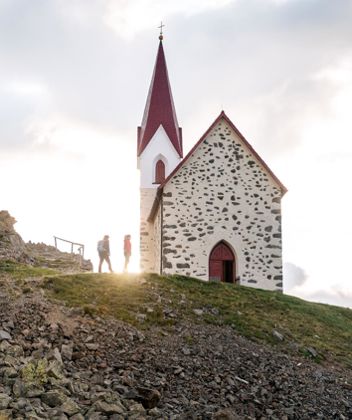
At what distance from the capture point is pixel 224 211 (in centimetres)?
2562

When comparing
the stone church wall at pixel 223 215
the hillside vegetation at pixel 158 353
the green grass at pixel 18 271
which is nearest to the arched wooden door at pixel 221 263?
the stone church wall at pixel 223 215

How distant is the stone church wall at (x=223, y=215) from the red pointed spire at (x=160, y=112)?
9.23 meters

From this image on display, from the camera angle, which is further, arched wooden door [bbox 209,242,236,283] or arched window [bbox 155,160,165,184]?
arched window [bbox 155,160,165,184]

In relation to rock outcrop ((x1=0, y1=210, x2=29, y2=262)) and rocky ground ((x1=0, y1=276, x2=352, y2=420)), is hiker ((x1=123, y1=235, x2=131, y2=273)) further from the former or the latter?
rocky ground ((x1=0, y1=276, x2=352, y2=420))

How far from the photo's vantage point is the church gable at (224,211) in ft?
82.5

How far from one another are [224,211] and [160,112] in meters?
12.2

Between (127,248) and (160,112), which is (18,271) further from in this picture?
(160,112)

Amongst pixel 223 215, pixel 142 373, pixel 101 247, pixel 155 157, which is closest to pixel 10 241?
pixel 101 247

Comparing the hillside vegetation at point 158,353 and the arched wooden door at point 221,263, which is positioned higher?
the arched wooden door at point 221,263

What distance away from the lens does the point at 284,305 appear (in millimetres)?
21062

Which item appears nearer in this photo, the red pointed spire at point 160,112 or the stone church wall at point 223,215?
the stone church wall at point 223,215

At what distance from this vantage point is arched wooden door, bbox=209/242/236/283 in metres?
25.5

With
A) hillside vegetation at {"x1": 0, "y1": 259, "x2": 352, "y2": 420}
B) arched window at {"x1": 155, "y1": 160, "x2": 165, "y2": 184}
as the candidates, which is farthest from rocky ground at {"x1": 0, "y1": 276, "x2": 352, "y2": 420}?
arched window at {"x1": 155, "y1": 160, "x2": 165, "y2": 184}

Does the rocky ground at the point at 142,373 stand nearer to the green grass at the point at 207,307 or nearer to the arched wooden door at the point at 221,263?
the green grass at the point at 207,307
